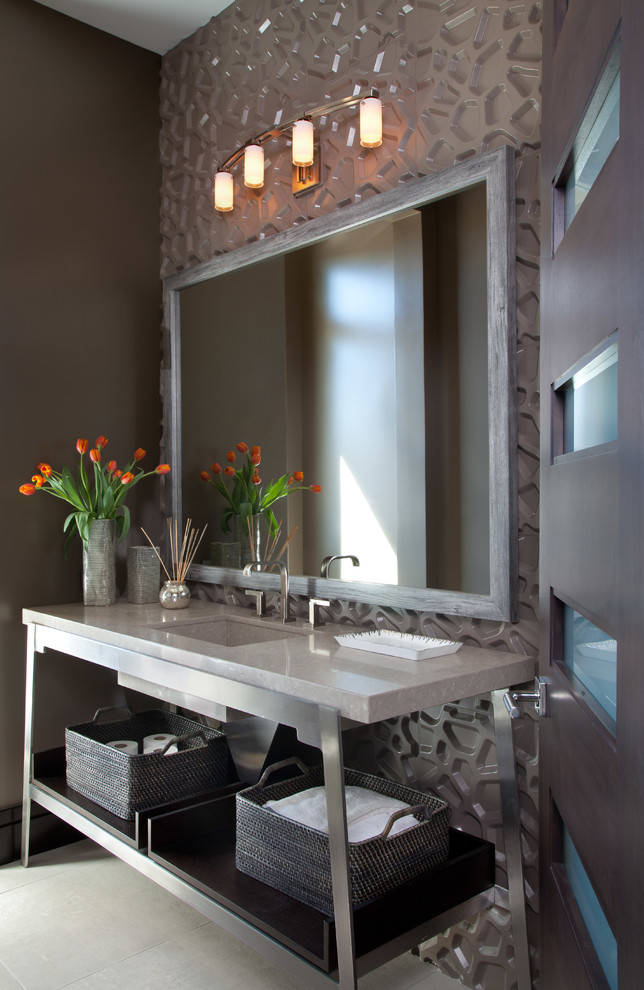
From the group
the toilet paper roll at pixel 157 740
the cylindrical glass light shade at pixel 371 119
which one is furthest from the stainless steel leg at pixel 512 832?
the cylindrical glass light shade at pixel 371 119

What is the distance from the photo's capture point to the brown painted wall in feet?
8.50

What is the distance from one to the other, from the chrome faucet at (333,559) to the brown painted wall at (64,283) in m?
1.02

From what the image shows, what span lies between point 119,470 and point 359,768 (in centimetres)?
144

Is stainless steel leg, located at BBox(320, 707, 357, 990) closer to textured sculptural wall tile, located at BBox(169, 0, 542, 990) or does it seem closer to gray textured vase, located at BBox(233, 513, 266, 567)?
textured sculptural wall tile, located at BBox(169, 0, 542, 990)

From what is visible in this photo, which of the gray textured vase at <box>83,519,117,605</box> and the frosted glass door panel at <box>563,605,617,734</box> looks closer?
the frosted glass door panel at <box>563,605,617,734</box>

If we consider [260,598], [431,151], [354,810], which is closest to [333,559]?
[260,598]

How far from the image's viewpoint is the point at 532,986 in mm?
1724

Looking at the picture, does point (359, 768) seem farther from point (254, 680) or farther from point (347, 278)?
point (347, 278)

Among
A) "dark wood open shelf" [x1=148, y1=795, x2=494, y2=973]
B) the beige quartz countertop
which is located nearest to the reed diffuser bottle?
the beige quartz countertop

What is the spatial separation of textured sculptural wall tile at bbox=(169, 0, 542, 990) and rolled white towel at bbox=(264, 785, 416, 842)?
0.79ft

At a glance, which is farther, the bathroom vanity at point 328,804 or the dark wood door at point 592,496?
the bathroom vanity at point 328,804

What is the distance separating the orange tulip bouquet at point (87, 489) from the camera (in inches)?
99.7

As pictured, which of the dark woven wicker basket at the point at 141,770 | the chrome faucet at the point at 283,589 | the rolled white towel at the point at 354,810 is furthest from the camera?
the chrome faucet at the point at 283,589

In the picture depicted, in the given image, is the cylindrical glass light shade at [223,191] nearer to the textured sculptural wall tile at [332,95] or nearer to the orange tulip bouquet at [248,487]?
the textured sculptural wall tile at [332,95]
